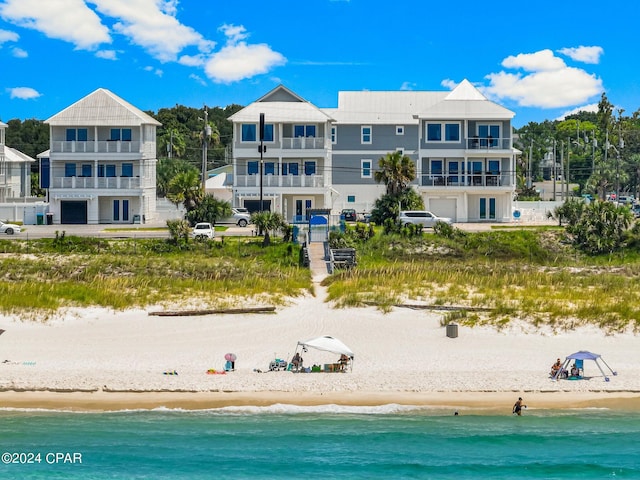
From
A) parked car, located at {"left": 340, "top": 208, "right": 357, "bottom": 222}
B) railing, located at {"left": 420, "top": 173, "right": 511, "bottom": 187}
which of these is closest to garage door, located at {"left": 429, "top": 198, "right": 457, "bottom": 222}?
railing, located at {"left": 420, "top": 173, "right": 511, "bottom": 187}

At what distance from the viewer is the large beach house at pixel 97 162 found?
63.2 meters

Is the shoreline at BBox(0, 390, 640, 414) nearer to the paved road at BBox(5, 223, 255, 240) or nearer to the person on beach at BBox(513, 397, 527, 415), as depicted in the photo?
the person on beach at BBox(513, 397, 527, 415)

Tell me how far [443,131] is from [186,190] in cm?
1998

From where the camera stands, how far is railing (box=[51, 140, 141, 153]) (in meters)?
63.2

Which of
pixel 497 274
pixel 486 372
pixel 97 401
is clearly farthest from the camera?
pixel 497 274

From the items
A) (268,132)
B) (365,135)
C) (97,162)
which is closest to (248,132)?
(268,132)

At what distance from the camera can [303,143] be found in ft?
208

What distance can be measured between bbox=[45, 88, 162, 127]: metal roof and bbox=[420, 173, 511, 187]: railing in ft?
67.9

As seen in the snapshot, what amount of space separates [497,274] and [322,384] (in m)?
17.6

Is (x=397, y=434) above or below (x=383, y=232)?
below

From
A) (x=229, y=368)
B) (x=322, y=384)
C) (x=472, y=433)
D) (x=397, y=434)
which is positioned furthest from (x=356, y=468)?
(x=229, y=368)

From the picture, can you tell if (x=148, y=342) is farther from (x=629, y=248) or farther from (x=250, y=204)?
(x=250, y=204)

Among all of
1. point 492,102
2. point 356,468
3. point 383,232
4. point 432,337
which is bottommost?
point 356,468

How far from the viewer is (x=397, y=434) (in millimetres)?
21359
